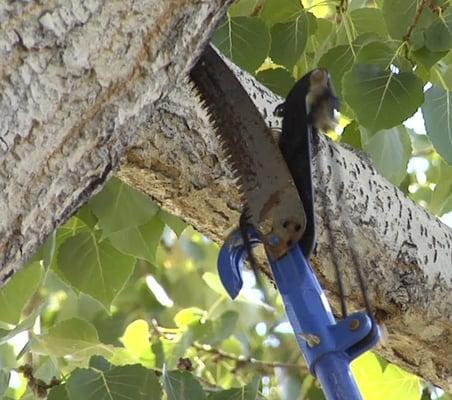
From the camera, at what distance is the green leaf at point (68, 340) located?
0.97m

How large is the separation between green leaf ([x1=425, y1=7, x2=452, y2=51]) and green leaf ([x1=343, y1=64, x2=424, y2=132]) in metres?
0.03

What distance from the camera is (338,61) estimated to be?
92 centimetres

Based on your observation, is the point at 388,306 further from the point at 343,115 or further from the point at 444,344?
the point at 343,115

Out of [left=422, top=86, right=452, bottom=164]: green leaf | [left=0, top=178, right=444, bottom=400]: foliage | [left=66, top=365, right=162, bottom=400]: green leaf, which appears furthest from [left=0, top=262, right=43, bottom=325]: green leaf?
[left=422, top=86, right=452, bottom=164]: green leaf

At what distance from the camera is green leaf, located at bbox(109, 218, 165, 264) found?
93cm

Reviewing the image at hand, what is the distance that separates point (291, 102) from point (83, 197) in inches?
6.4

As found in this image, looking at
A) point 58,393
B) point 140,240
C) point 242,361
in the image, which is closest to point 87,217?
point 140,240

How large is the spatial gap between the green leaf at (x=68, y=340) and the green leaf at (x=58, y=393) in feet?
0.32

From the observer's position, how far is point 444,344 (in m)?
0.85

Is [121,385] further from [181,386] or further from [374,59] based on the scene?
[374,59]

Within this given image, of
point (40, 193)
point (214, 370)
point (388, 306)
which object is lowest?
point (214, 370)

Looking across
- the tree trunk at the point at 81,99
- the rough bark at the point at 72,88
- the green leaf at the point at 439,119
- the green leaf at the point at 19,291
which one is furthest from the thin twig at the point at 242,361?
the rough bark at the point at 72,88

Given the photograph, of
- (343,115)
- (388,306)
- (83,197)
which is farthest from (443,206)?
(83,197)

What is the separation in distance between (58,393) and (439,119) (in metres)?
0.37
